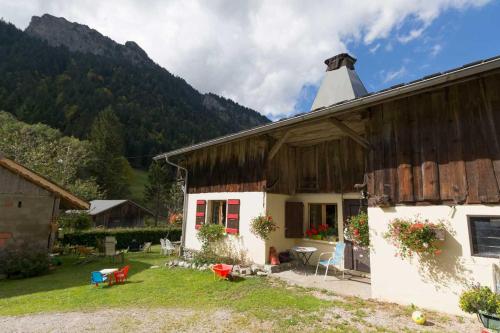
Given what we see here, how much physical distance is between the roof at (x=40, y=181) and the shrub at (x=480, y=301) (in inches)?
461

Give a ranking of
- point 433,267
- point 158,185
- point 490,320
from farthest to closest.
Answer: point 158,185 < point 433,267 < point 490,320

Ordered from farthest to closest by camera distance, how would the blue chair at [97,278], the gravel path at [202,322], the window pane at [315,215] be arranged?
the window pane at [315,215]
the blue chair at [97,278]
the gravel path at [202,322]

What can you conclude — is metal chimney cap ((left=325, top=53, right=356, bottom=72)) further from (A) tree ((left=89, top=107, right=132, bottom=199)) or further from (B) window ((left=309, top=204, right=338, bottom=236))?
(A) tree ((left=89, top=107, right=132, bottom=199))

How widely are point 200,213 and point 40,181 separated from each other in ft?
18.5

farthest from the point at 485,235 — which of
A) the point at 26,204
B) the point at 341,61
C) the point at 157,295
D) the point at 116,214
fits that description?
the point at 116,214

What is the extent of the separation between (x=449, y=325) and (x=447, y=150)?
2935 millimetres

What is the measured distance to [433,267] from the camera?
497 cm

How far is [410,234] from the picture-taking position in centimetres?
493

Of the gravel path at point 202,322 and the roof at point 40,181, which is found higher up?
the roof at point 40,181

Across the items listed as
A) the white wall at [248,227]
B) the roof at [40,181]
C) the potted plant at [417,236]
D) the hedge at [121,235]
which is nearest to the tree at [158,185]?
the hedge at [121,235]

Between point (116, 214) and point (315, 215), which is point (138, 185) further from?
point (315, 215)

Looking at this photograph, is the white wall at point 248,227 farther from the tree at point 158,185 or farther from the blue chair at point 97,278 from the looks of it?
the tree at point 158,185

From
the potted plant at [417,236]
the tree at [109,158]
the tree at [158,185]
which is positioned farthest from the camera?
the tree at [109,158]

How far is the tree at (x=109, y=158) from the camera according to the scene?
139ft
